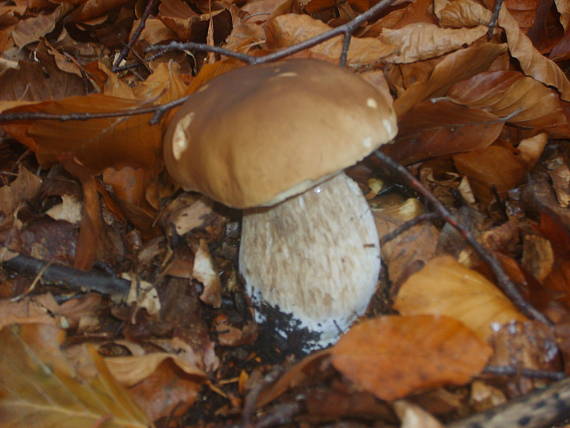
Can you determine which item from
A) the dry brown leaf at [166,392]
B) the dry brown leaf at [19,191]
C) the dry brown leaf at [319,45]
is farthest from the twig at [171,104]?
the dry brown leaf at [166,392]

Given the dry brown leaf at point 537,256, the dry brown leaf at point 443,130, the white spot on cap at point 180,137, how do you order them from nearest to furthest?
the white spot on cap at point 180,137 → the dry brown leaf at point 537,256 → the dry brown leaf at point 443,130

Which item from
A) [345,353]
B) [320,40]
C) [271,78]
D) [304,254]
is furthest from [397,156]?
[345,353]

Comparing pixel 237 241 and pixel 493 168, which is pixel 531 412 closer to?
pixel 493 168

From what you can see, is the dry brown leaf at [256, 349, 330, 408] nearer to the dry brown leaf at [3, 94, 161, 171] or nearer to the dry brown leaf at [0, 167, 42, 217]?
the dry brown leaf at [3, 94, 161, 171]

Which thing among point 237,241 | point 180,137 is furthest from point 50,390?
point 237,241

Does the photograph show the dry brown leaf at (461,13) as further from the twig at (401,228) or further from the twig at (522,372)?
the twig at (522,372)

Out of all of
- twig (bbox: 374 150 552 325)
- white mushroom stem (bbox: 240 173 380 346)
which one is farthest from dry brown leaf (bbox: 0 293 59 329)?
twig (bbox: 374 150 552 325)
